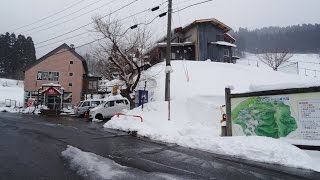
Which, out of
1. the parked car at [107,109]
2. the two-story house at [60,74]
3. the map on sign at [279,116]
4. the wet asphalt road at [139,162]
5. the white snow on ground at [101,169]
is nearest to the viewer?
the white snow on ground at [101,169]

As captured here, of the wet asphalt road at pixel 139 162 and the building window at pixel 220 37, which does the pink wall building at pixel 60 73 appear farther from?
the wet asphalt road at pixel 139 162

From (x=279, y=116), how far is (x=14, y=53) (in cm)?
8885

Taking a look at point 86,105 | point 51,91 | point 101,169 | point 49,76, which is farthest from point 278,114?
point 49,76

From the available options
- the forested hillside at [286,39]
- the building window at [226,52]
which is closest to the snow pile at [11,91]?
the building window at [226,52]

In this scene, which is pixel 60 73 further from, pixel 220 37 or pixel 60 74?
pixel 220 37

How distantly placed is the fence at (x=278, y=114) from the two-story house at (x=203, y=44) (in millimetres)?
36039

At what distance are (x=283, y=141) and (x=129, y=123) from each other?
34.4ft

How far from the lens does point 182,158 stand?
33.9 ft

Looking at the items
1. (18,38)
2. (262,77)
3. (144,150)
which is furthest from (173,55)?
(18,38)

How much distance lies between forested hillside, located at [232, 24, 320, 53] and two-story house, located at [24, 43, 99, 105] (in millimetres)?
56211

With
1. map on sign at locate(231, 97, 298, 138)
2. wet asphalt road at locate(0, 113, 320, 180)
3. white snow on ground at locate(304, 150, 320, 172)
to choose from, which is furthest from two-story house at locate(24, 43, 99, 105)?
white snow on ground at locate(304, 150, 320, 172)

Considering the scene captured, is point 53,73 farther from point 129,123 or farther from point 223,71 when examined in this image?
point 129,123

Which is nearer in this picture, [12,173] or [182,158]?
[12,173]

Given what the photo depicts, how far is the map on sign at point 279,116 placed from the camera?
35.7 feet
